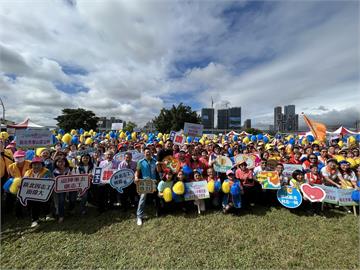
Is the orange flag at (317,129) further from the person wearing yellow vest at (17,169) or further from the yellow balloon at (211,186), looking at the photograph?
the person wearing yellow vest at (17,169)

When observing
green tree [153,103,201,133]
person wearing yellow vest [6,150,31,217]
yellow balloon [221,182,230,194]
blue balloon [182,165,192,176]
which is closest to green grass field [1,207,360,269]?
yellow balloon [221,182,230,194]

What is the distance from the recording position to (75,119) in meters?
51.0

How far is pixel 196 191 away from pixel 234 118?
86.8 m

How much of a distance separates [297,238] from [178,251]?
2538 mm

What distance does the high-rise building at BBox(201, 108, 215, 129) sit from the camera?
80688mm

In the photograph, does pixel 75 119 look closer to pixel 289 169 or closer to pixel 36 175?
pixel 36 175

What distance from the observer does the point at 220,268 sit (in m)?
2.97

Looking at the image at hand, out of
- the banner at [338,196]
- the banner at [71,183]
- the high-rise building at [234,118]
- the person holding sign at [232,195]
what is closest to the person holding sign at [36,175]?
the banner at [71,183]

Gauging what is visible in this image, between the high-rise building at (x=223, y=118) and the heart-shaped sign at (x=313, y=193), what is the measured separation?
8079 centimetres

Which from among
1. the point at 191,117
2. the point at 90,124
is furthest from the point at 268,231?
the point at 90,124

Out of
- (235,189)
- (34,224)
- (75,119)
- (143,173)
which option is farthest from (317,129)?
(75,119)

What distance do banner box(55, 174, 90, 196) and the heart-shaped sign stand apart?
18.3ft

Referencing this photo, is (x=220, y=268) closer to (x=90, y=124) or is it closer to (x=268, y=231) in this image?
(x=268, y=231)

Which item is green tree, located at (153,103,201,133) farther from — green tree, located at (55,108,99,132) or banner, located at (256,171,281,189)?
banner, located at (256,171,281,189)
